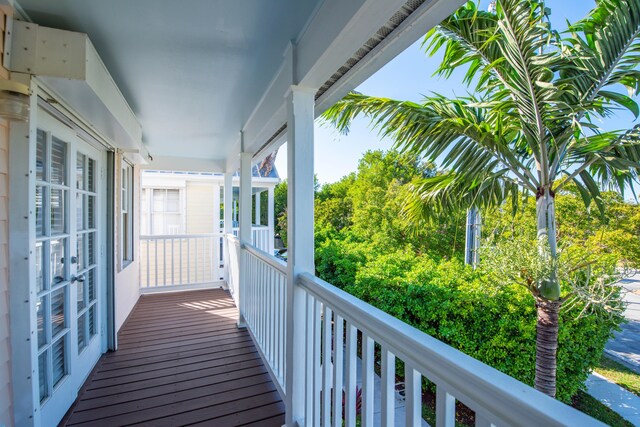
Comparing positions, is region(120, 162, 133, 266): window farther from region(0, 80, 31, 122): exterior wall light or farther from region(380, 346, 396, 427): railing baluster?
region(380, 346, 396, 427): railing baluster

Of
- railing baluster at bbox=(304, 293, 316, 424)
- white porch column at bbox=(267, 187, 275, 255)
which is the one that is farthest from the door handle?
white porch column at bbox=(267, 187, 275, 255)

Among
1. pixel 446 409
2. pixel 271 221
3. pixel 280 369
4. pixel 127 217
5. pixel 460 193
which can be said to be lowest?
pixel 280 369

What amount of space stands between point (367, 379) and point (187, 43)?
205 centimetres

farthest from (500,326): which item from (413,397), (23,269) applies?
(23,269)

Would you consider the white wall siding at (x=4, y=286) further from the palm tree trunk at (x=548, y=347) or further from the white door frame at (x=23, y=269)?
the palm tree trunk at (x=548, y=347)

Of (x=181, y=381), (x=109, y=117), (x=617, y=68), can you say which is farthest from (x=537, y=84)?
(x=181, y=381)

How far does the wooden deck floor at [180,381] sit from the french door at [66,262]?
0.78 feet

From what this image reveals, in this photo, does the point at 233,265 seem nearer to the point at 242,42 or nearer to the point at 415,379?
the point at 242,42

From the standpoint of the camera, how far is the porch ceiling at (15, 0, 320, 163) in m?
1.45

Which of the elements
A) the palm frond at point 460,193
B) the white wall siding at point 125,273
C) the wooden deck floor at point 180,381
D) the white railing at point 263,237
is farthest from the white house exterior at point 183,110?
the white railing at point 263,237

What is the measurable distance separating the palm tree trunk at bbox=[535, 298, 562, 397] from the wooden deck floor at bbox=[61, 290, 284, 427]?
214 centimetres

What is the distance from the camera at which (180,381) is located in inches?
102

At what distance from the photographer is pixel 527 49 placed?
7.30 feet

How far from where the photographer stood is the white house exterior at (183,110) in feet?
3.45
